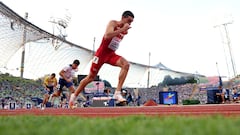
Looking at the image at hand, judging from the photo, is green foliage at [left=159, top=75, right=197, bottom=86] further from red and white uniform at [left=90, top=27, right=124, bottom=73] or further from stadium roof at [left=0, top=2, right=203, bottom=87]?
red and white uniform at [left=90, top=27, right=124, bottom=73]

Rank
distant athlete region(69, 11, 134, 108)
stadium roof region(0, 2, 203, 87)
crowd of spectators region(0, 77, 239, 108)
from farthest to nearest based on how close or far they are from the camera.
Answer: stadium roof region(0, 2, 203, 87)
crowd of spectators region(0, 77, 239, 108)
distant athlete region(69, 11, 134, 108)

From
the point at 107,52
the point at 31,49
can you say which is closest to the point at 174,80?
the point at 31,49

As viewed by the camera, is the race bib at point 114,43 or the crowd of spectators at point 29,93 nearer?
the race bib at point 114,43

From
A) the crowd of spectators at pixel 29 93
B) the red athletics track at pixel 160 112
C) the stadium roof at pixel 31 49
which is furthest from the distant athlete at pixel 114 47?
the stadium roof at pixel 31 49

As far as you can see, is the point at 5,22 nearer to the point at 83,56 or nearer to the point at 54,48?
the point at 54,48

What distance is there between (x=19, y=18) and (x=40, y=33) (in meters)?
5.27

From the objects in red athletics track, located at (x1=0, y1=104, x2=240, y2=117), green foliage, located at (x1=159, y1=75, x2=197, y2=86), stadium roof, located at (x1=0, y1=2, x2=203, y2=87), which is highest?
stadium roof, located at (x1=0, y1=2, x2=203, y2=87)

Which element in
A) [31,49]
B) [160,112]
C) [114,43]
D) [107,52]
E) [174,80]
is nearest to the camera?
[160,112]

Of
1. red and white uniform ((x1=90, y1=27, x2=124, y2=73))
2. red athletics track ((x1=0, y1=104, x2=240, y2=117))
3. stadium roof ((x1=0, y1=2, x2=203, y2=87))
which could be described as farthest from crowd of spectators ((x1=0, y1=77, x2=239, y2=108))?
red and white uniform ((x1=90, y1=27, x2=124, y2=73))

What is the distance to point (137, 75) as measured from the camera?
191ft

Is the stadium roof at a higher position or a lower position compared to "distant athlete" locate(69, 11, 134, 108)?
higher

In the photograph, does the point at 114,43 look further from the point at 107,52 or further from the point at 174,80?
the point at 174,80

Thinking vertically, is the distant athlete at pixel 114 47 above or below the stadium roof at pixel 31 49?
below

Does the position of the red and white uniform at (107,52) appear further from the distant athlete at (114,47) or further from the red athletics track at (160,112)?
the red athletics track at (160,112)
